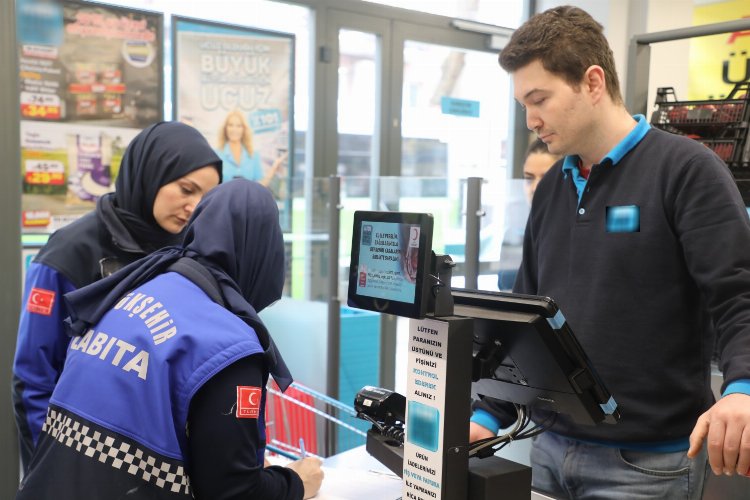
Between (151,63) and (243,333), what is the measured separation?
2.47 meters

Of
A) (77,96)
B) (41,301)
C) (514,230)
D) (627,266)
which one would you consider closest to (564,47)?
(627,266)

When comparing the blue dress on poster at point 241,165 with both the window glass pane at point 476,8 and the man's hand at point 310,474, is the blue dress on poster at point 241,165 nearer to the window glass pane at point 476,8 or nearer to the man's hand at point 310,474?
the window glass pane at point 476,8

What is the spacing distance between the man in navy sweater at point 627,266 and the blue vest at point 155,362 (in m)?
0.50

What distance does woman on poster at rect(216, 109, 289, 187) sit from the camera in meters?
3.67

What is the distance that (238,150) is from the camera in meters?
3.72

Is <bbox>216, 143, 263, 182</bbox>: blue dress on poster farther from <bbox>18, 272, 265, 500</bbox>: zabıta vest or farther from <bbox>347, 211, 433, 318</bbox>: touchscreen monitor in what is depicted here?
<bbox>347, 211, 433, 318</bbox>: touchscreen monitor

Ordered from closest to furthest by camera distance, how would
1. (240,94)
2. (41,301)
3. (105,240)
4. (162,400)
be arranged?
(162,400) → (41,301) → (105,240) → (240,94)

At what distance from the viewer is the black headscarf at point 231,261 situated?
1.34 m

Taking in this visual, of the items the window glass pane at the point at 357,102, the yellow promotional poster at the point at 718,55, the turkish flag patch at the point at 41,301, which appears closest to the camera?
the turkish flag patch at the point at 41,301

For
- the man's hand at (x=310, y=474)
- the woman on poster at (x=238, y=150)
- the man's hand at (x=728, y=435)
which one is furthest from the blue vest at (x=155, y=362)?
the woman on poster at (x=238, y=150)

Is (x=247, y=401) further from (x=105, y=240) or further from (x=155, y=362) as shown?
(x=105, y=240)

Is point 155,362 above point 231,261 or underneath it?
underneath

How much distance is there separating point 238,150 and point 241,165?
0.08m

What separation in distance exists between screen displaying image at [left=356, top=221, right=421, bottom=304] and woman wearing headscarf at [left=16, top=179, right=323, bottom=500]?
0.34 m
